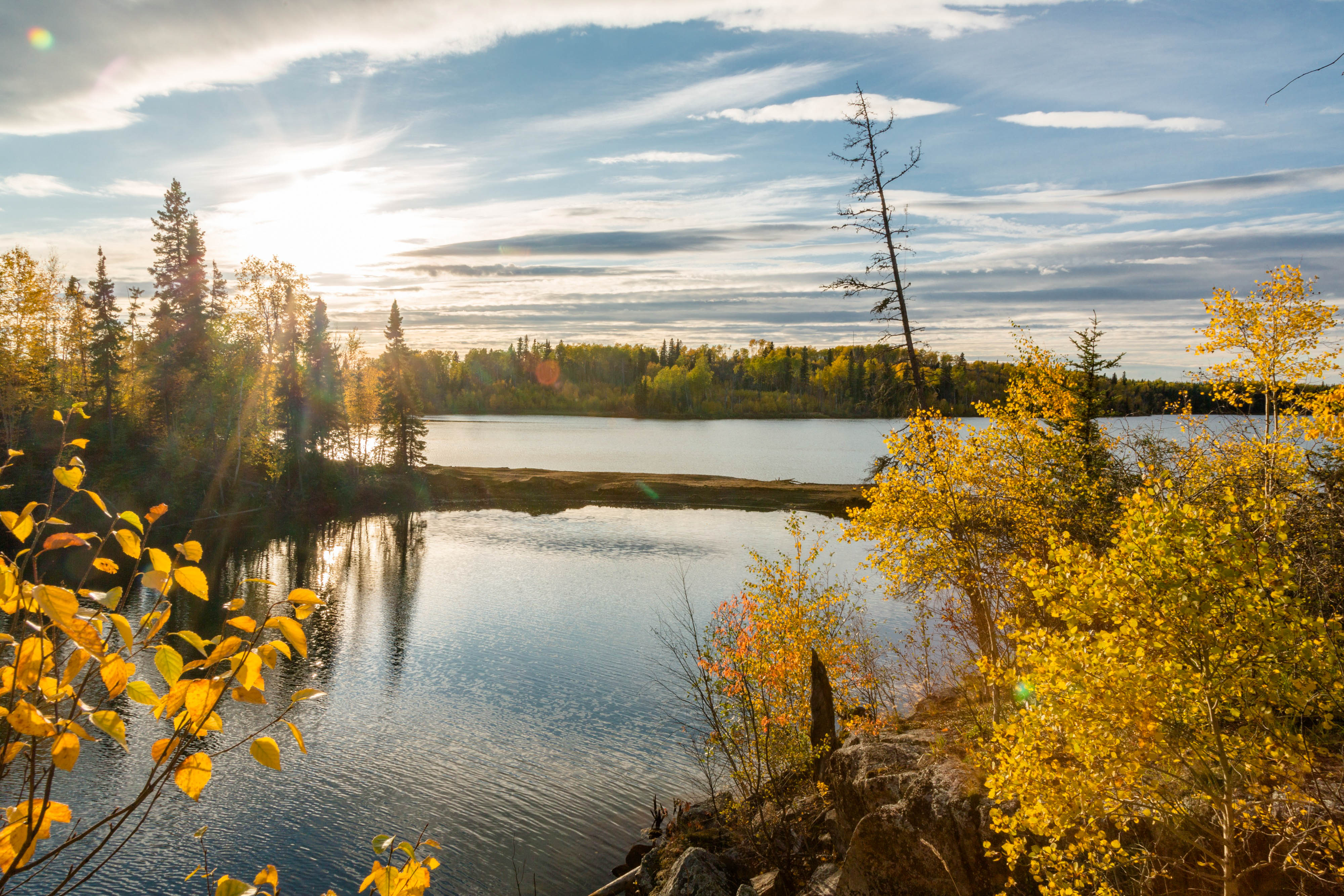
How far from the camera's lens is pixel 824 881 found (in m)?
13.8

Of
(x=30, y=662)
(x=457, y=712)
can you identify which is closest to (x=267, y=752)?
(x=30, y=662)

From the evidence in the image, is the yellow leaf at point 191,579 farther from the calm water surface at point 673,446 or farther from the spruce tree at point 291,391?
the spruce tree at point 291,391

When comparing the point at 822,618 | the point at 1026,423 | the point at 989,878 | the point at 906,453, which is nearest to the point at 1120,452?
the point at 1026,423

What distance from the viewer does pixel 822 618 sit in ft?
59.8

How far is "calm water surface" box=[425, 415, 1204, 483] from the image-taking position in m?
85.4

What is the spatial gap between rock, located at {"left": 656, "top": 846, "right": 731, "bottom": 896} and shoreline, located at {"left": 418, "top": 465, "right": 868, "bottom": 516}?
1929 inches

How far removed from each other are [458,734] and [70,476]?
21.6 m

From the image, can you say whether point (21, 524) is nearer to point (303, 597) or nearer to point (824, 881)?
point (303, 597)

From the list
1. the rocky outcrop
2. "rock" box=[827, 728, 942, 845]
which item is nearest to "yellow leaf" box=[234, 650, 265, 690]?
the rocky outcrop

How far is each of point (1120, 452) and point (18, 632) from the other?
22315 mm

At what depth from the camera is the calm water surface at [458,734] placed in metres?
16.8

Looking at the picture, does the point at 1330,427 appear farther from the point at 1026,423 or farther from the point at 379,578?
the point at 379,578

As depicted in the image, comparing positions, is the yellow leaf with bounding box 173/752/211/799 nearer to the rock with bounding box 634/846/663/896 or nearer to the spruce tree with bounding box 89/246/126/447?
the rock with bounding box 634/846/663/896

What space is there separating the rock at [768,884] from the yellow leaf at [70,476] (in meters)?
13.3
